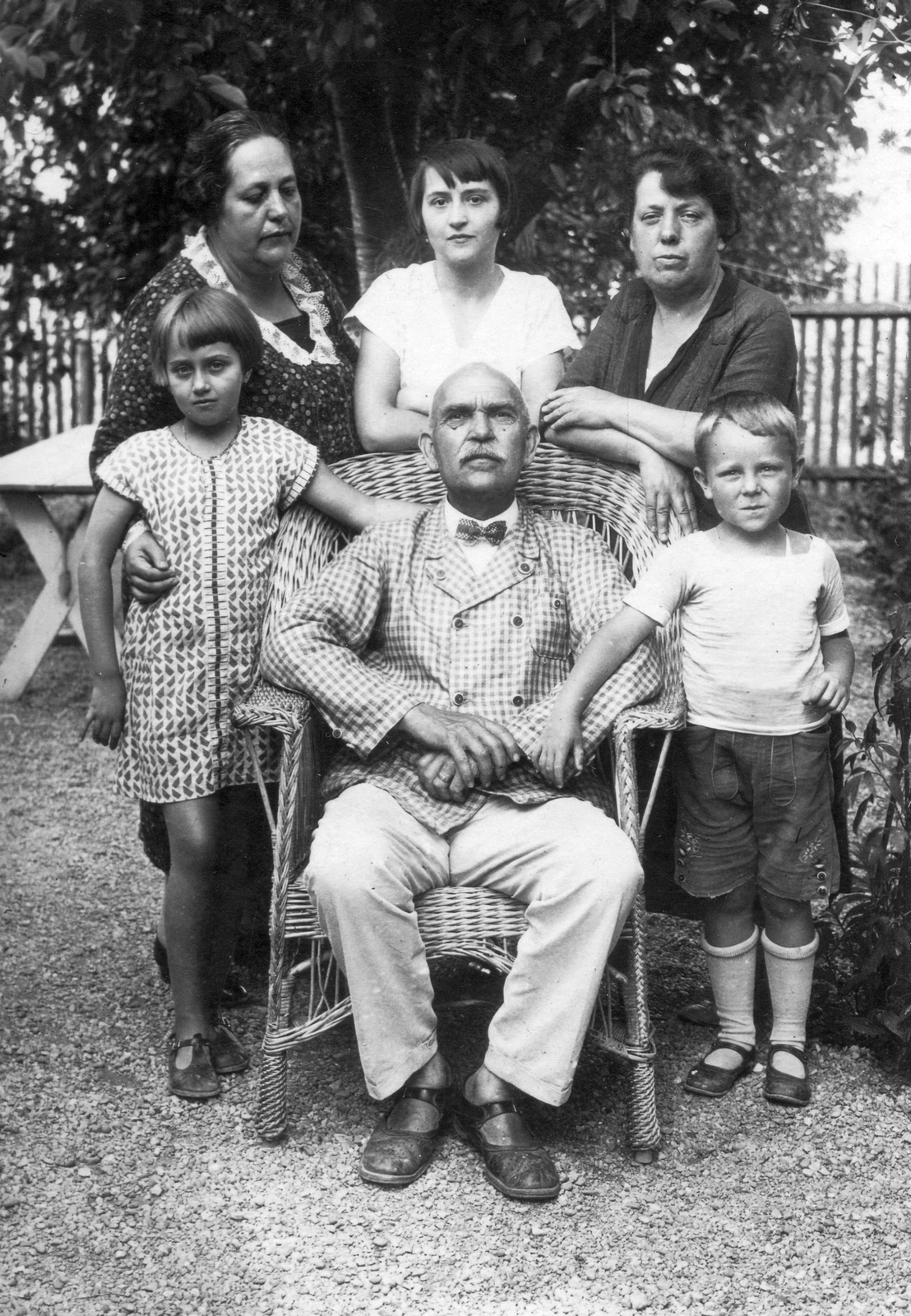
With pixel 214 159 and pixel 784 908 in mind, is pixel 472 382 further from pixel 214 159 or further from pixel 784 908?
pixel 784 908

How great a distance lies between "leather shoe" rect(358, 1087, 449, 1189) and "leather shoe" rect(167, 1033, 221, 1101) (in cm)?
40

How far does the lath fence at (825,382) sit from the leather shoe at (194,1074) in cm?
786

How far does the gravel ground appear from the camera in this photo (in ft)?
7.77

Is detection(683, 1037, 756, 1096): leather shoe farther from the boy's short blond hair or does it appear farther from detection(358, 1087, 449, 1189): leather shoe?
the boy's short blond hair

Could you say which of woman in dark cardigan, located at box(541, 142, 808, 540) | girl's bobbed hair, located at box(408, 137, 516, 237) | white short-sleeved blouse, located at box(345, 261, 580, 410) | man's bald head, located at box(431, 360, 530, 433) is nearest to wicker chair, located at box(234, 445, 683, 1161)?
woman in dark cardigan, located at box(541, 142, 808, 540)

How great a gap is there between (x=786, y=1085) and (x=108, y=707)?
1694mm

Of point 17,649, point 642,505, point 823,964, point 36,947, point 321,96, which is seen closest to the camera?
point 642,505

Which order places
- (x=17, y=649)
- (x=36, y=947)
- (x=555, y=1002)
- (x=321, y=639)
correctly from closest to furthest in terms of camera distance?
1. (x=555, y=1002)
2. (x=321, y=639)
3. (x=36, y=947)
4. (x=17, y=649)

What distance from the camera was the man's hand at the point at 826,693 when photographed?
295cm

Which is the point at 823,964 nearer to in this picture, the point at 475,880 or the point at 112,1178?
the point at 475,880

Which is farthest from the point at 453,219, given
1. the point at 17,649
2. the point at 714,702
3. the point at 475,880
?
the point at 17,649

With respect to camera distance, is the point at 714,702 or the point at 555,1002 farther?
the point at 714,702

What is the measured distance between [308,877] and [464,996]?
884mm

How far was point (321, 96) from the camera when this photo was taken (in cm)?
589
